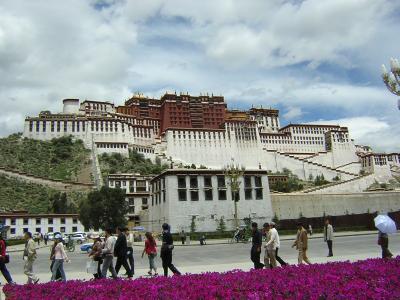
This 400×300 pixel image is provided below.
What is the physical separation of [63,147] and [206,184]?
180ft

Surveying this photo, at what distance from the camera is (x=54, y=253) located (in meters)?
12.2

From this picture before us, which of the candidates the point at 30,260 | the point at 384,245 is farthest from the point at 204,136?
the point at 384,245

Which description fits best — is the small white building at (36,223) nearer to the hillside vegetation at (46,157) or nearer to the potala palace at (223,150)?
the potala palace at (223,150)

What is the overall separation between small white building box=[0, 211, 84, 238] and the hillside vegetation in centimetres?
1922

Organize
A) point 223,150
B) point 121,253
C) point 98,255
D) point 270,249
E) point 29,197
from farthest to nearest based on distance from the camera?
point 223,150 < point 29,197 < point 121,253 < point 270,249 < point 98,255

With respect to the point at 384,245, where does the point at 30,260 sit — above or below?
above

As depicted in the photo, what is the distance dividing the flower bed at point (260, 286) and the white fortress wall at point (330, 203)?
148 ft

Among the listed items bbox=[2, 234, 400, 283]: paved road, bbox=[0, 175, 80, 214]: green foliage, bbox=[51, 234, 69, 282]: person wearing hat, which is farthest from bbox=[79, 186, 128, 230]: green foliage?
bbox=[51, 234, 69, 282]: person wearing hat

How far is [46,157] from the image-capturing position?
92062mm

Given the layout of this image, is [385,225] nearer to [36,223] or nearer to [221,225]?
[221,225]

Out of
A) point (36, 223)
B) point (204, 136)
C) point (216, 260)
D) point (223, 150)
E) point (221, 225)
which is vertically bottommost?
point (216, 260)

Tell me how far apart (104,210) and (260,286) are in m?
48.7

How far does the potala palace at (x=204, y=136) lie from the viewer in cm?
10006

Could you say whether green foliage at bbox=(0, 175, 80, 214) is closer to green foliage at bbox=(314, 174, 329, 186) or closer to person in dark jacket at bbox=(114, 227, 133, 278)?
green foliage at bbox=(314, 174, 329, 186)
